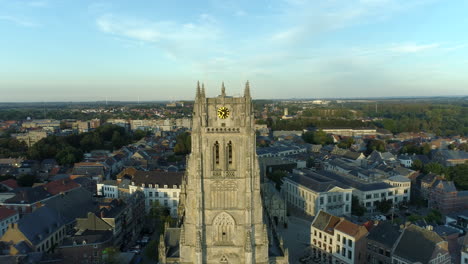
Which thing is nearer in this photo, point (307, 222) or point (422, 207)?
point (307, 222)

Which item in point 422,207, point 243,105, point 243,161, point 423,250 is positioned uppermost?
point 243,105

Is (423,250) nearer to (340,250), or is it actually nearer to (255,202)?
(340,250)

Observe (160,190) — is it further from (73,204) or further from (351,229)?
(351,229)

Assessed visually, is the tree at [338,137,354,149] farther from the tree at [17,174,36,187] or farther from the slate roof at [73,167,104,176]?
the tree at [17,174,36,187]

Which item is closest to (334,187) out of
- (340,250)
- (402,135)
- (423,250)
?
(340,250)

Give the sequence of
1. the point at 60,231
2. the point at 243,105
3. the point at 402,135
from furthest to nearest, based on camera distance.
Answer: the point at 402,135 → the point at 60,231 → the point at 243,105

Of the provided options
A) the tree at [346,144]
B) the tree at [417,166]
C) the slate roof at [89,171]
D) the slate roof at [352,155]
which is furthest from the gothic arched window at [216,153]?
the tree at [346,144]

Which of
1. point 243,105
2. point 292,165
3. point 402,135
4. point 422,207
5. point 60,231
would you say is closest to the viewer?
point 243,105
